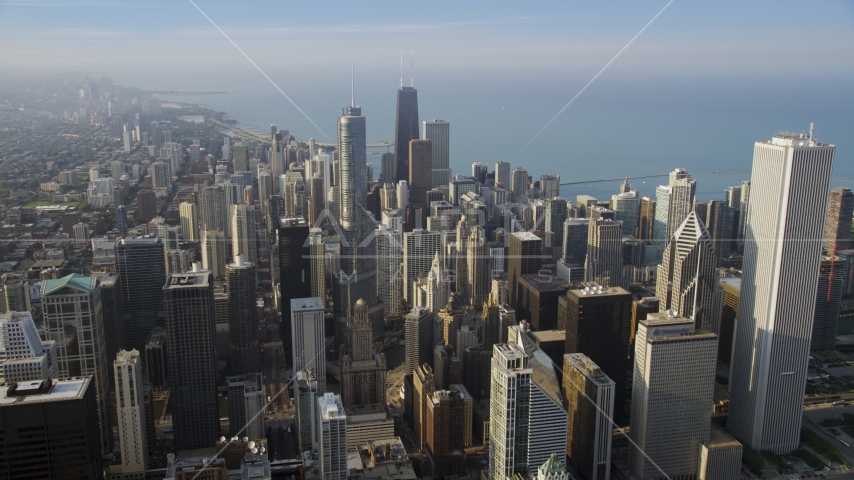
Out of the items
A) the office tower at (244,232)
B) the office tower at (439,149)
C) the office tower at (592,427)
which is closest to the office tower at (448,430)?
the office tower at (592,427)

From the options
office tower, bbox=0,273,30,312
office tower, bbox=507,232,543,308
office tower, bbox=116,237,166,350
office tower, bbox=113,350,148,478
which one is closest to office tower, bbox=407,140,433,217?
office tower, bbox=507,232,543,308

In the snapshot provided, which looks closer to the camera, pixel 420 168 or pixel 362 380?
pixel 362 380

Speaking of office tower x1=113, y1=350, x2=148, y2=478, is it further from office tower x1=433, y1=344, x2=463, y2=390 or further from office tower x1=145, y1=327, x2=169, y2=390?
office tower x1=433, y1=344, x2=463, y2=390

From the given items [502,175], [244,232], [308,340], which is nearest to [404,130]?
[502,175]

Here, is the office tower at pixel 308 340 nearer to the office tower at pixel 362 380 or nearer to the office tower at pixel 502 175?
the office tower at pixel 362 380

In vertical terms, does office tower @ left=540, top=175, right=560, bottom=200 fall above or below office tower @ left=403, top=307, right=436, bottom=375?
above

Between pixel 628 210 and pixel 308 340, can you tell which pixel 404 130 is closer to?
pixel 628 210

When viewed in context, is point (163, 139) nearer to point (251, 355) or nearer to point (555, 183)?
point (251, 355)
